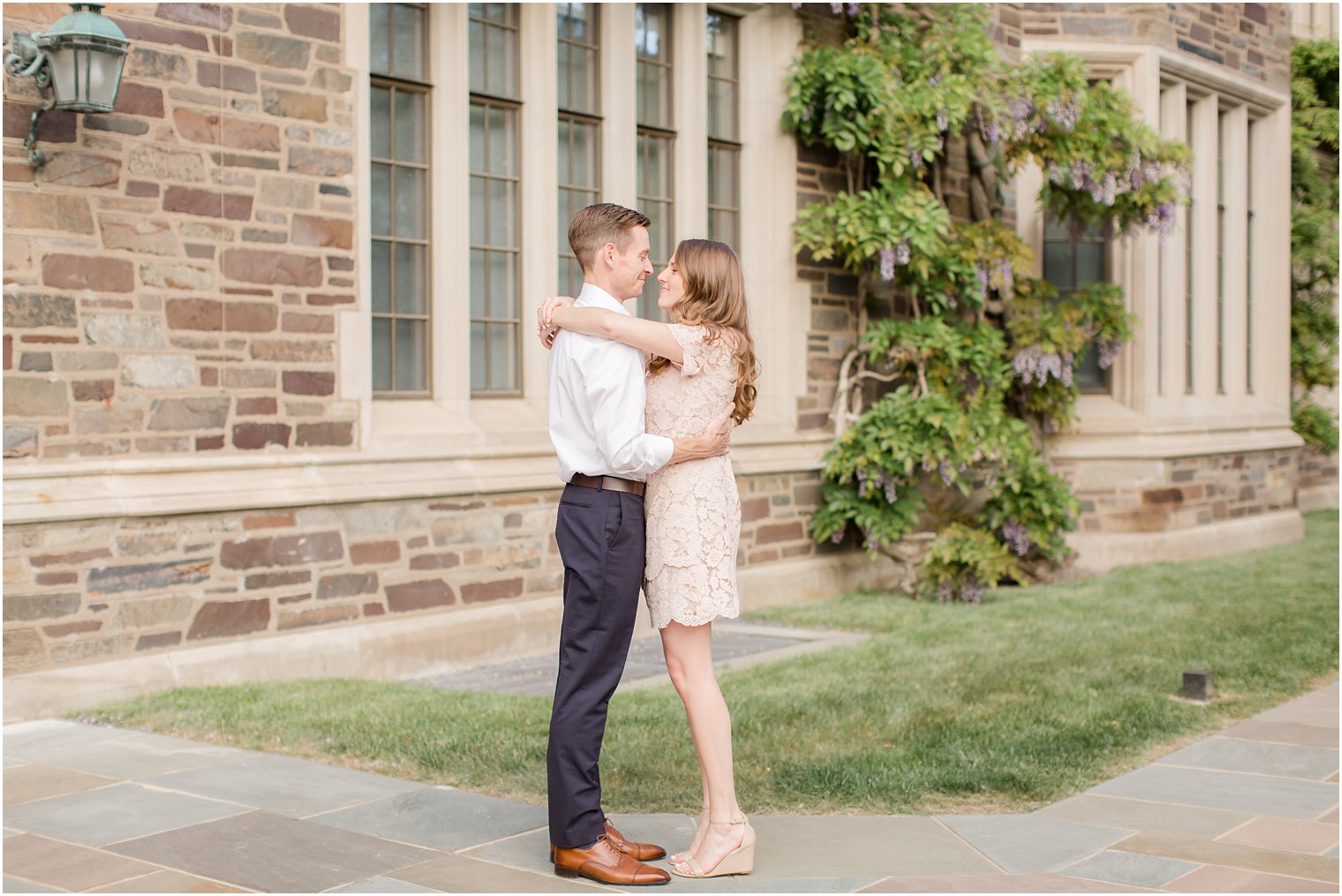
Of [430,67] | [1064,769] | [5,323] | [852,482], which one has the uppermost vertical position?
[430,67]

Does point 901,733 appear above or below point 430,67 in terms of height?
below

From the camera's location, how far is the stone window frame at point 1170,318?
487 inches

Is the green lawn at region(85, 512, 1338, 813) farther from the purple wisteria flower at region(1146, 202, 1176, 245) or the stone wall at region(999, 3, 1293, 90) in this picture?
the stone wall at region(999, 3, 1293, 90)

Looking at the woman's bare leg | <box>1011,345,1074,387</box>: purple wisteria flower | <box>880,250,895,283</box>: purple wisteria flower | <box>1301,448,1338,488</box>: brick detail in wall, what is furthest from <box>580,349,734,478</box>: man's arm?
<box>1301,448,1338,488</box>: brick detail in wall

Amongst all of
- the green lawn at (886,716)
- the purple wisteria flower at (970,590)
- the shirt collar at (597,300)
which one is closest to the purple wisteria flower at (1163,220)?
the purple wisteria flower at (970,590)

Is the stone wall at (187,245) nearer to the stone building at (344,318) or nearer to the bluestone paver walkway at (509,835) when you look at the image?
the stone building at (344,318)

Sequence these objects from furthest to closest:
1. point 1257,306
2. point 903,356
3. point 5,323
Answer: point 1257,306
point 903,356
point 5,323

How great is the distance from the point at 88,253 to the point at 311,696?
2174mm

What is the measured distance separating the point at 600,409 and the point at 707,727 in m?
0.93

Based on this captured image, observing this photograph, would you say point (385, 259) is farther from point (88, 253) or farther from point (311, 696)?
point (311, 696)

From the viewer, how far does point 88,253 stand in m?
6.40

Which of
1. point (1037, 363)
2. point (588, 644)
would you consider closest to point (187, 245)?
point (588, 644)

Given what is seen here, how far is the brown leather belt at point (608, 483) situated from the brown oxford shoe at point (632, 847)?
3.01 feet

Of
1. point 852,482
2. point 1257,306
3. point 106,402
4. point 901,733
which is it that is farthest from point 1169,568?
point 106,402
